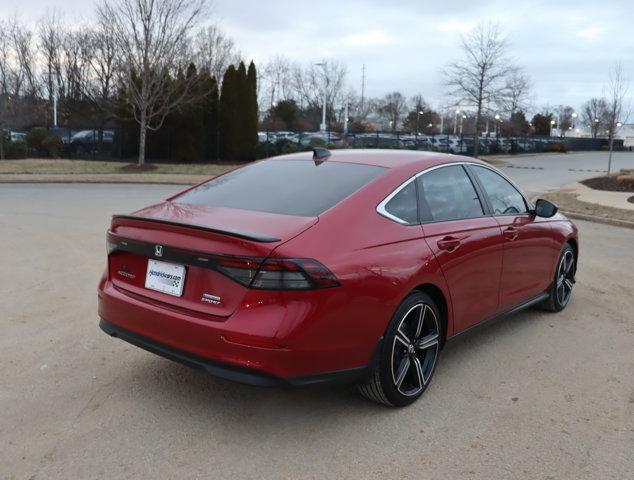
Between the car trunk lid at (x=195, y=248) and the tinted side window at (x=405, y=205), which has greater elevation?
the tinted side window at (x=405, y=205)

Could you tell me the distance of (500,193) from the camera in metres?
4.90

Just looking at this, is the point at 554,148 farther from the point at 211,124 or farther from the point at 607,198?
the point at 607,198

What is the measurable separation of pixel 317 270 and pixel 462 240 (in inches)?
56.2

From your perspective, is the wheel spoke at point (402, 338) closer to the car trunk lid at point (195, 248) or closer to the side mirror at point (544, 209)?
the car trunk lid at point (195, 248)

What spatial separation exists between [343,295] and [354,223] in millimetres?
468

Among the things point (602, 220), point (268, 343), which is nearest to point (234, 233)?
point (268, 343)

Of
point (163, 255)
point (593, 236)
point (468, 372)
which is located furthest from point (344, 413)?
point (593, 236)

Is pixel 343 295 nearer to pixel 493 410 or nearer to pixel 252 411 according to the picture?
pixel 252 411

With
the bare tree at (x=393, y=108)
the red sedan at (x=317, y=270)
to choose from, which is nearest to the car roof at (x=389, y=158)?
the red sedan at (x=317, y=270)

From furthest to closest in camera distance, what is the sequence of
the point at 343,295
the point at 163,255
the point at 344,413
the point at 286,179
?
the point at 286,179
the point at 344,413
the point at 163,255
the point at 343,295

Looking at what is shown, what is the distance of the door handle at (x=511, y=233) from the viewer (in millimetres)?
4594

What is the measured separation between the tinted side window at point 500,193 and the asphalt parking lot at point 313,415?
1.08 m

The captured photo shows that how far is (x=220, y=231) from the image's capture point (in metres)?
3.15

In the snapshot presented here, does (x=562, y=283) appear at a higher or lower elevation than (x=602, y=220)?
higher
